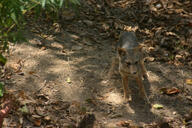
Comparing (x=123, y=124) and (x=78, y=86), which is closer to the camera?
(x=123, y=124)

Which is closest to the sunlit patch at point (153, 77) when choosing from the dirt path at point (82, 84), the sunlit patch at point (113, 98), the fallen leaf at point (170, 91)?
the dirt path at point (82, 84)

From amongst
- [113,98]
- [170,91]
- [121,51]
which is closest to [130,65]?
[121,51]

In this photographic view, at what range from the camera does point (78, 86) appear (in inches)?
210

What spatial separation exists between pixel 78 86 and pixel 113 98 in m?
0.65

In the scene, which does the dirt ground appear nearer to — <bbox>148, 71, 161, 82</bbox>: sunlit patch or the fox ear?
<bbox>148, 71, 161, 82</bbox>: sunlit patch

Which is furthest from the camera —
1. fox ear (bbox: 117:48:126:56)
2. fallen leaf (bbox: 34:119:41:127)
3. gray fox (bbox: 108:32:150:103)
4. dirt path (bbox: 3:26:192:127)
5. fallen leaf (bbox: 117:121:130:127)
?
fox ear (bbox: 117:48:126:56)

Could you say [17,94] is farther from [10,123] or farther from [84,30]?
[84,30]

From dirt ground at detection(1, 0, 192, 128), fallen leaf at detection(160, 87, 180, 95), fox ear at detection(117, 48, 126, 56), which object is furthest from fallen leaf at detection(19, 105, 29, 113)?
fallen leaf at detection(160, 87, 180, 95)

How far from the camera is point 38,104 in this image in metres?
4.73

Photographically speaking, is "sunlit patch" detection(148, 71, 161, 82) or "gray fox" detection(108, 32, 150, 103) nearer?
"gray fox" detection(108, 32, 150, 103)

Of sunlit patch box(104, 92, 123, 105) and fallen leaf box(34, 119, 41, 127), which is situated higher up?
sunlit patch box(104, 92, 123, 105)

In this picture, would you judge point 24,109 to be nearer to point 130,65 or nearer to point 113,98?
point 113,98

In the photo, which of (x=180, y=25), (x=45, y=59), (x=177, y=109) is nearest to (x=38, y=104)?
(x=45, y=59)

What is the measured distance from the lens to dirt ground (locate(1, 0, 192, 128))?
15.1 ft
